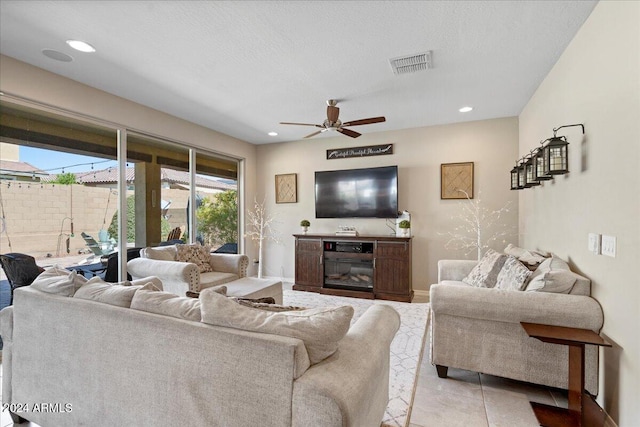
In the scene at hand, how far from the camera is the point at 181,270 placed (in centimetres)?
323

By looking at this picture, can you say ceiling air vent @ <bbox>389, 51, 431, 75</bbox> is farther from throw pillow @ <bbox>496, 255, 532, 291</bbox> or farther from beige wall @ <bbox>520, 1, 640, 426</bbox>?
throw pillow @ <bbox>496, 255, 532, 291</bbox>

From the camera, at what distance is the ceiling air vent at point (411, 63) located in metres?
2.63

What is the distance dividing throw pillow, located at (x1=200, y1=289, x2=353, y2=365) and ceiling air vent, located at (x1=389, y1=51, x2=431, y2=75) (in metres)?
2.32

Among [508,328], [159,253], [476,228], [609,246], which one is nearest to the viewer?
[609,246]

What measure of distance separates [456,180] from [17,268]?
5184 mm

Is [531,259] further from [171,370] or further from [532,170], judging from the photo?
[171,370]

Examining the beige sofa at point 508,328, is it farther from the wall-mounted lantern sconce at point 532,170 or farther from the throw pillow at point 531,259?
the wall-mounted lantern sconce at point 532,170

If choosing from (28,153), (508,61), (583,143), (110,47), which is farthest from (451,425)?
(28,153)

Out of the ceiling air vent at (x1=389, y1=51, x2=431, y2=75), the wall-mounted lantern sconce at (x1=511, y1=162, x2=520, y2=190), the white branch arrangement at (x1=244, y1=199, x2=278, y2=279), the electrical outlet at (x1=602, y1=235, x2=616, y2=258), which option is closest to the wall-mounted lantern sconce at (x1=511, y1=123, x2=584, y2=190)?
the electrical outlet at (x1=602, y1=235, x2=616, y2=258)

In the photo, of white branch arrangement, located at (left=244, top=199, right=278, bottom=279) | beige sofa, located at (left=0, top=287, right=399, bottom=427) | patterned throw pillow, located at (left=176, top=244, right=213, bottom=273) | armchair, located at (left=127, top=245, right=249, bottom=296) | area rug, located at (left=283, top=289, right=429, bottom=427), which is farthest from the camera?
white branch arrangement, located at (left=244, top=199, right=278, bottom=279)

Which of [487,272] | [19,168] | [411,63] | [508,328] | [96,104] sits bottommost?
[508,328]

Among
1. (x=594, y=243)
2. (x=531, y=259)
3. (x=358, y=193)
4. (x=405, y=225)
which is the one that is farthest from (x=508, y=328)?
(x=358, y=193)

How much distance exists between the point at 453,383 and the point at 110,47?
3823 millimetres

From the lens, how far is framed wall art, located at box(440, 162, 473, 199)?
14.6 feet
